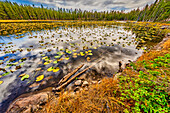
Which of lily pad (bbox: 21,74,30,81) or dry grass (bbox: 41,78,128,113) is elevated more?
dry grass (bbox: 41,78,128,113)

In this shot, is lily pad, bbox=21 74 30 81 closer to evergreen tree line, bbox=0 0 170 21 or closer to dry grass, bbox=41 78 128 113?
dry grass, bbox=41 78 128 113

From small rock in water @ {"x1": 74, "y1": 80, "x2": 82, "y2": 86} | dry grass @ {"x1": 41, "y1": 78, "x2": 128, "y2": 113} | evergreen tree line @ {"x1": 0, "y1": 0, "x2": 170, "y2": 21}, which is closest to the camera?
dry grass @ {"x1": 41, "y1": 78, "x2": 128, "y2": 113}

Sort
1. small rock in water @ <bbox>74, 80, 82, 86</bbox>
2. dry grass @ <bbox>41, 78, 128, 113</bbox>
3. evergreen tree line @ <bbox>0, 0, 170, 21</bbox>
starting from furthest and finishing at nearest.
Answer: evergreen tree line @ <bbox>0, 0, 170, 21</bbox>, small rock in water @ <bbox>74, 80, 82, 86</bbox>, dry grass @ <bbox>41, 78, 128, 113</bbox>

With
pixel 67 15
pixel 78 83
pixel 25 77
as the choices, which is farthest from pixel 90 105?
pixel 67 15

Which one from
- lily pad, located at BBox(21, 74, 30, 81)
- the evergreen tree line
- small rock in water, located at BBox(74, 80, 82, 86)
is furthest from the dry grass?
the evergreen tree line

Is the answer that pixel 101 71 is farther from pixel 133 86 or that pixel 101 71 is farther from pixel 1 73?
pixel 1 73

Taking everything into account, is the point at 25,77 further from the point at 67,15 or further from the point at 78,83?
the point at 67,15

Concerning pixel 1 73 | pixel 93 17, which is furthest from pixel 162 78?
pixel 93 17

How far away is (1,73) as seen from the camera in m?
3.84

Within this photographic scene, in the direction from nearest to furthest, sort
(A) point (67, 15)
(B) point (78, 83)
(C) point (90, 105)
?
(C) point (90, 105) < (B) point (78, 83) < (A) point (67, 15)

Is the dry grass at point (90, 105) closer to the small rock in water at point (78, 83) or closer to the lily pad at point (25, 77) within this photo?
the small rock in water at point (78, 83)

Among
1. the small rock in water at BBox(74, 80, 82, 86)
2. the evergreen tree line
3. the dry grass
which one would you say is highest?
the evergreen tree line

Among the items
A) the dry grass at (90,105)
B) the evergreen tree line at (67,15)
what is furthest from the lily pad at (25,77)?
the evergreen tree line at (67,15)

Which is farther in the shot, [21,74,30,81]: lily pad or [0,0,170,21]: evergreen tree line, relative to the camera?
[0,0,170,21]: evergreen tree line
